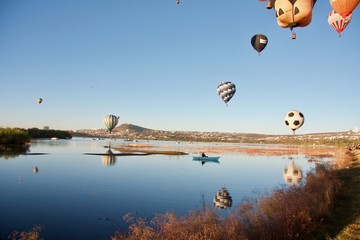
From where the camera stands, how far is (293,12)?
16.1 metres

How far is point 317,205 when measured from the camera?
1620 centimetres

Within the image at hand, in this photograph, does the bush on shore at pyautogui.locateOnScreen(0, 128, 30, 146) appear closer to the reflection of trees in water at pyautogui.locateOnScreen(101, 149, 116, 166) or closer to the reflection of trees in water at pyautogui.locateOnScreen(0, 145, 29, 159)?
the reflection of trees in water at pyautogui.locateOnScreen(0, 145, 29, 159)

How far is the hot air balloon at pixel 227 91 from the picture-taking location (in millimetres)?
50156

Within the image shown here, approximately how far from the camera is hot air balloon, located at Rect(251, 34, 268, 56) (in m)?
34.9

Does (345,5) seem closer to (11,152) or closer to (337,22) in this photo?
(337,22)

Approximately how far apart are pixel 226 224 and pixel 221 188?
18689 mm

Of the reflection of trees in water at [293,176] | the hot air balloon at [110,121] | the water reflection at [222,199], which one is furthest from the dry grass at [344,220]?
the hot air balloon at [110,121]

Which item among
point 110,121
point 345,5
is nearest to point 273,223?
point 345,5

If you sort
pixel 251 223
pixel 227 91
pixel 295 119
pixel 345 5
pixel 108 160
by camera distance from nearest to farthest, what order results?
pixel 251 223, pixel 345 5, pixel 295 119, pixel 227 91, pixel 108 160

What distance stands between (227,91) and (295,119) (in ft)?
54.0

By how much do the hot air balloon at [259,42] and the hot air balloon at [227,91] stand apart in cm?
1517

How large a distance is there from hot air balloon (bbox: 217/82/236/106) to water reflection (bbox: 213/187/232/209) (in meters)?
23.0

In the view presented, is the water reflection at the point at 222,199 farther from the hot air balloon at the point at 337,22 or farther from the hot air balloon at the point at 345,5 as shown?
the hot air balloon at the point at 337,22

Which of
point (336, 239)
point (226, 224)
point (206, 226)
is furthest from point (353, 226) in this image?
point (206, 226)
